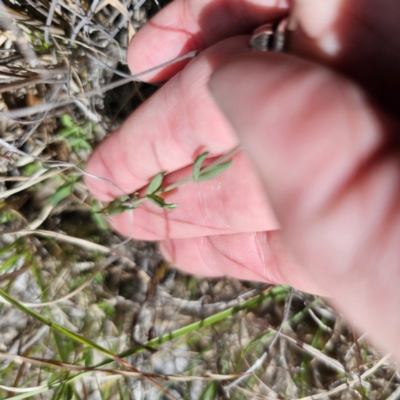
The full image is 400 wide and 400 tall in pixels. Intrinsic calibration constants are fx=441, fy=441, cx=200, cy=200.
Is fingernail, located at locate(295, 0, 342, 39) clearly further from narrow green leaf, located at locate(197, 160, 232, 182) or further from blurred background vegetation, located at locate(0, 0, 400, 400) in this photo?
blurred background vegetation, located at locate(0, 0, 400, 400)

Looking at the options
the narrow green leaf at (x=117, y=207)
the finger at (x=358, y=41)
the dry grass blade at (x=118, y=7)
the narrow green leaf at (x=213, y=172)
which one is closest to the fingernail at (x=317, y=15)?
the finger at (x=358, y=41)

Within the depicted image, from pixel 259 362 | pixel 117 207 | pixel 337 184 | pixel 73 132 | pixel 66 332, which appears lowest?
pixel 259 362

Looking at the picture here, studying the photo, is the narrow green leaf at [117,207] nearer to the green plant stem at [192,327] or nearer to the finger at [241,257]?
the finger at [241,257]

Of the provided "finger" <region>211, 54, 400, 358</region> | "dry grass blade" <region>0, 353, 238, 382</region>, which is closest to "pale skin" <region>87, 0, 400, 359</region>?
"finger" <region>211, 54, 400, 358</region>

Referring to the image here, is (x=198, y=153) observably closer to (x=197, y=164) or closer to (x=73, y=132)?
(x=197, y=164)

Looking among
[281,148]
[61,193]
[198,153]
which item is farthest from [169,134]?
[281,148]

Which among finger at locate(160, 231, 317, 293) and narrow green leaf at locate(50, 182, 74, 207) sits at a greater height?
narrow green leaf at locate(50, 182, 74, 207)

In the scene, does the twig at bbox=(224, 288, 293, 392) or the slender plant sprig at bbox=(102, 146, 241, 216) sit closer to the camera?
the slender plant sprig at bbox=(102, 146, 241, 216)
